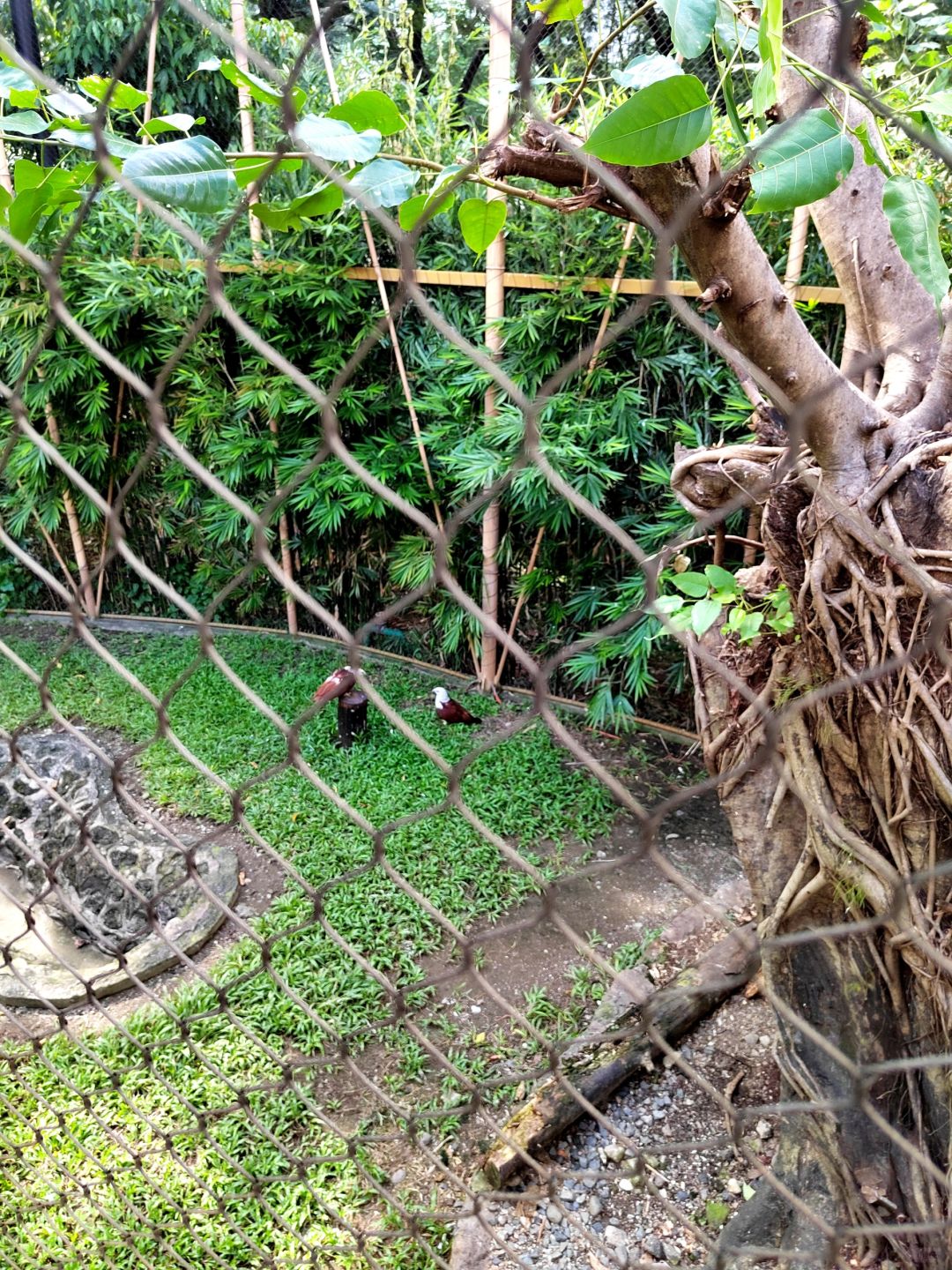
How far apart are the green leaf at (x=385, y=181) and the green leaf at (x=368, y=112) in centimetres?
4

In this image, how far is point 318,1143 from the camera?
164 centimetres

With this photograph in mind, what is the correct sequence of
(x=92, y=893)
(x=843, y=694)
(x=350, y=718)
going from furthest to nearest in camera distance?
(x=350, y=718) → (x=92, y=893) → (x=843, y=694)

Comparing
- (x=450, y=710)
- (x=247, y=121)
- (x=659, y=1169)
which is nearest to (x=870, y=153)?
(x=659, y=1169)

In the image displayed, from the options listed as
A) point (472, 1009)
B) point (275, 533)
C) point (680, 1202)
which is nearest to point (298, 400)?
point (275, 533)

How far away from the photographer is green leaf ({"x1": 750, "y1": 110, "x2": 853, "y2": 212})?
47 cm

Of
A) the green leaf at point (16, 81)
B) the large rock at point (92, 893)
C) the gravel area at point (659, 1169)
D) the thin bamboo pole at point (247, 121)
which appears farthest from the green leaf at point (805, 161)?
the thin bamboo pole at point (247, 121)

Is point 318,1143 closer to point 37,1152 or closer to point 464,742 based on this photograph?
point 37,1152

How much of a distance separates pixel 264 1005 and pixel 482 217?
71.6 inches

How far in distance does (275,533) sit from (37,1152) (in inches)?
100

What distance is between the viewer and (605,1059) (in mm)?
1682

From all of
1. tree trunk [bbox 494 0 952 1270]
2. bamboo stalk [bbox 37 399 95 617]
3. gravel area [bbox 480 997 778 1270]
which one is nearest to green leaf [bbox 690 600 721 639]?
tree trunk [bbox 494 0 952 1270]

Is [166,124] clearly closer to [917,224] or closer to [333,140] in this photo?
[333,140]

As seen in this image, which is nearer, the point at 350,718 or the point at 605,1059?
the point at 605,1059

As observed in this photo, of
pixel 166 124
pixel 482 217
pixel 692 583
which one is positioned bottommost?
pixel 692 583
